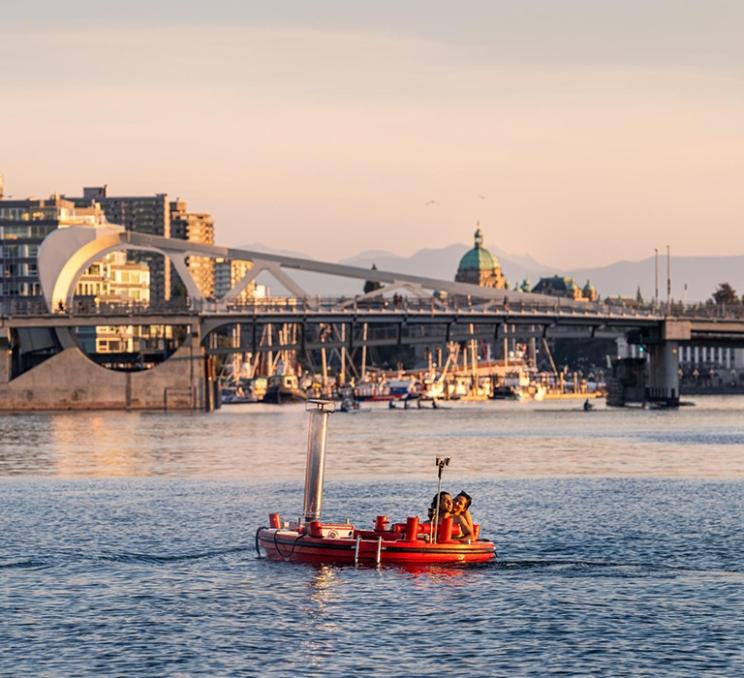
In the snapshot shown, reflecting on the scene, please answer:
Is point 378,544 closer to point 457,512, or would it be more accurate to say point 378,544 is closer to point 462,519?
point 457,512

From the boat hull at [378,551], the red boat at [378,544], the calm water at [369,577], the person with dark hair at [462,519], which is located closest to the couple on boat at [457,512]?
the person with dark hair at [462,519]

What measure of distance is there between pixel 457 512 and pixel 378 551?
9.19ft

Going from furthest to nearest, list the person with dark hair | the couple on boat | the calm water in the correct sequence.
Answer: the person with dark hair < the couple on boat < the calm water

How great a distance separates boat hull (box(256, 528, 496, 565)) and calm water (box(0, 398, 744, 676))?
0.50 metres

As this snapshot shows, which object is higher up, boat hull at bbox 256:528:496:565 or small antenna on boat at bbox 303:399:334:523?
small antenna on boat at bbox 303:399:334:523

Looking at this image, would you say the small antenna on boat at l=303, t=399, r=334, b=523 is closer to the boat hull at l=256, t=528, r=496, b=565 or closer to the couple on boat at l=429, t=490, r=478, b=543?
the boat hull at l=256, t=528, r=496, b=565

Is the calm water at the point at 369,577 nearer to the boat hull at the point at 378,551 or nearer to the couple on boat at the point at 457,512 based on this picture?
the boat hull at the point at 378,551

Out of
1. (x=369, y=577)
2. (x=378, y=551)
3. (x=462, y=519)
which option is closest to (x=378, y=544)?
(x=378, y=551)

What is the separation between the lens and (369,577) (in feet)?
183

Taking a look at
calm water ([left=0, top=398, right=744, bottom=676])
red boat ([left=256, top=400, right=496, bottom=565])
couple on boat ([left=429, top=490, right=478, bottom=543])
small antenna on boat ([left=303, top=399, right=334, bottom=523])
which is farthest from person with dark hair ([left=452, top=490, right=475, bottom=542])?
small antenna on boat ([left=303, top=399, right=334, bottom=523])

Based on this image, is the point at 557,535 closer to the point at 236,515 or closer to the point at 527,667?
the point at 236,515

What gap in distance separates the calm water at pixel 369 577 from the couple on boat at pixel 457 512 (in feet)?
4.91

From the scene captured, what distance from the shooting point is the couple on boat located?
5722 centimetres

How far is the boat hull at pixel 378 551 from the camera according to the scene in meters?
57.0
